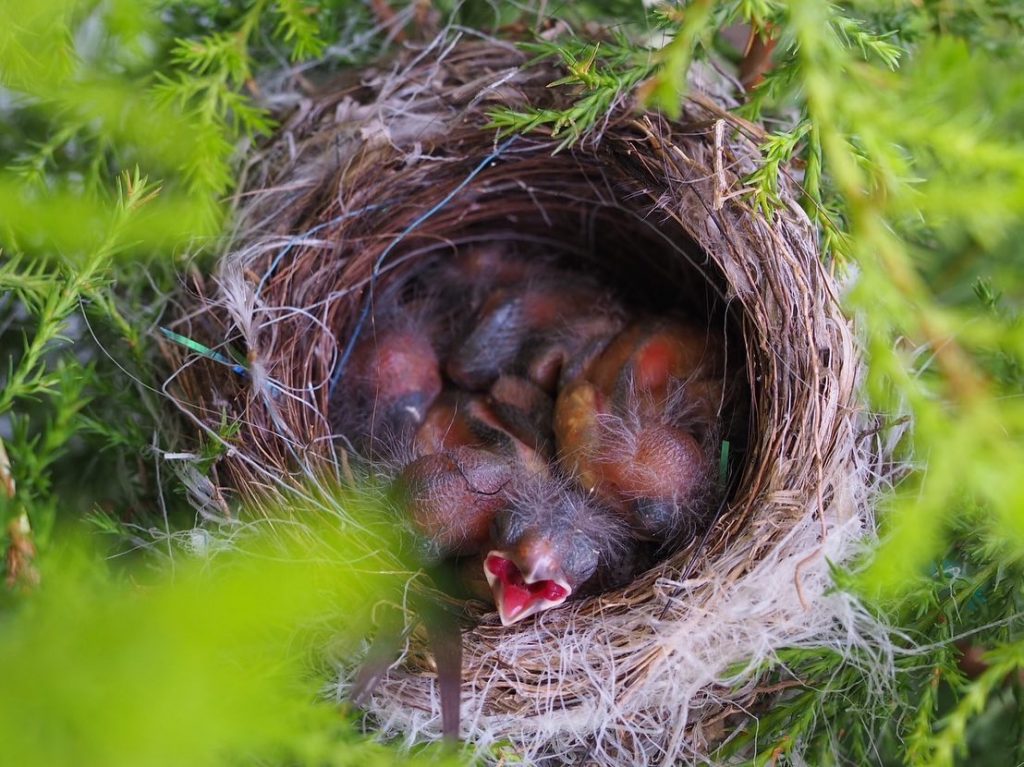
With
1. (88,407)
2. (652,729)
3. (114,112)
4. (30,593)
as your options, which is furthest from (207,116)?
(652,729)

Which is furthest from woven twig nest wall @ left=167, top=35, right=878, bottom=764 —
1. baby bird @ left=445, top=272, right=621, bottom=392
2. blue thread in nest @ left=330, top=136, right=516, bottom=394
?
baby bird @ left=445, top=272, right=621, bottom=392

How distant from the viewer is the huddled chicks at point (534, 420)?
1.01m

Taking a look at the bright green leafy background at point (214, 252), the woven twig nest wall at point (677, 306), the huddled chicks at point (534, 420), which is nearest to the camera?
Answer: the bright green leafy background at point (214, 252)

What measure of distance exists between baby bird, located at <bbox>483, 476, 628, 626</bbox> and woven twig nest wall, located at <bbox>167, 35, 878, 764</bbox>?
0.14ft

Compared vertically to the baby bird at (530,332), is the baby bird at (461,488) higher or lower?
lower

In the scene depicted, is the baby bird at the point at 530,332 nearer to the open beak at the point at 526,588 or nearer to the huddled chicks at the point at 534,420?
the huddled chicks at the point at 534,420

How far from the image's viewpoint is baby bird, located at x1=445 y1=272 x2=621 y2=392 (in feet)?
4.05

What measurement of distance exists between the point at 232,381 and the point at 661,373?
56 centimetres

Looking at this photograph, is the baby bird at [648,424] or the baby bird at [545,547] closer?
the baby bird at [545,547]

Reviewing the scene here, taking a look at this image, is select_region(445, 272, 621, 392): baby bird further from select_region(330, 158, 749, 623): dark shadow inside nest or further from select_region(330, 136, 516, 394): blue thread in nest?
select_region(330, 136, 516, 394): blue thread in nest

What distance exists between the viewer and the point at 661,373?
3.73ft

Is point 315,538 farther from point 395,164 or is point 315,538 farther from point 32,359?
point 395,164

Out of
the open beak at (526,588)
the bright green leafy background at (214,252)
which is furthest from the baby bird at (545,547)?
the bright green leafy background at (214,252)

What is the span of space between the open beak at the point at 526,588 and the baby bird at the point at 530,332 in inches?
14.3
